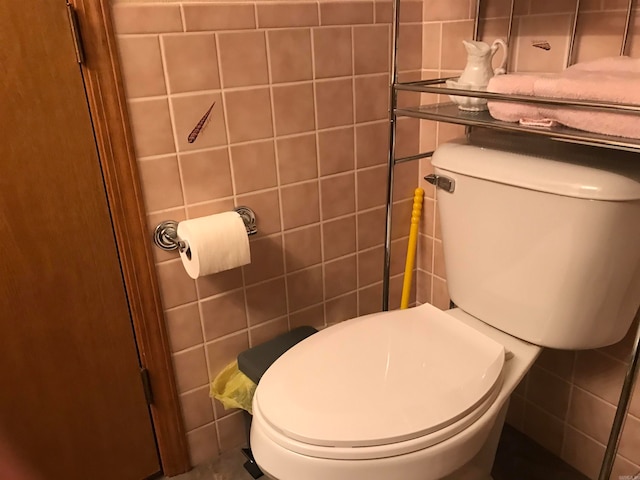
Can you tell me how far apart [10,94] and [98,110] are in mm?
147

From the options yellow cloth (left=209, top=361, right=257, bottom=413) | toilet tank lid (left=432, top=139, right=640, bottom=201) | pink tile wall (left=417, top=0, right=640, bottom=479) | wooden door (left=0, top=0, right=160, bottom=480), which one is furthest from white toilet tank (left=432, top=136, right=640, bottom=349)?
wooden door (left=0, top=0, right=160, bottom=480)

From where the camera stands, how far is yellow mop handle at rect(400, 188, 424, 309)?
151 centimetres

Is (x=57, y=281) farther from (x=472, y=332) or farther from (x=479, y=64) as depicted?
(x=479, y=64)

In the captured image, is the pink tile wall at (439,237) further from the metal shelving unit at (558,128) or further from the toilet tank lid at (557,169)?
the toilet tank lid at (557,169)

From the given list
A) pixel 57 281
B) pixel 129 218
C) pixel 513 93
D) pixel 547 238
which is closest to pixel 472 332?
pixel 547 238

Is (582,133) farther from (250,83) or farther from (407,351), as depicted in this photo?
(250,83)

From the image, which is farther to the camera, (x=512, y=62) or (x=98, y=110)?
(x=512, y=62)

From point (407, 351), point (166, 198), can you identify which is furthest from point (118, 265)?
point (407, 351)

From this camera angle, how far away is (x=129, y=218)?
1125 mm

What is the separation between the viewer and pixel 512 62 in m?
1.26

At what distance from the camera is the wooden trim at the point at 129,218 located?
1005 mm

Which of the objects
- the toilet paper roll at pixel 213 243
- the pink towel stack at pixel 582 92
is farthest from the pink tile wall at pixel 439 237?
the toilet paper roll at pixel 213 243

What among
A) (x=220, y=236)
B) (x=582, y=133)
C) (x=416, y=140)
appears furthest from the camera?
(x=416, y=140)

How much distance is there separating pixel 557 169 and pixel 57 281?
0.99m
